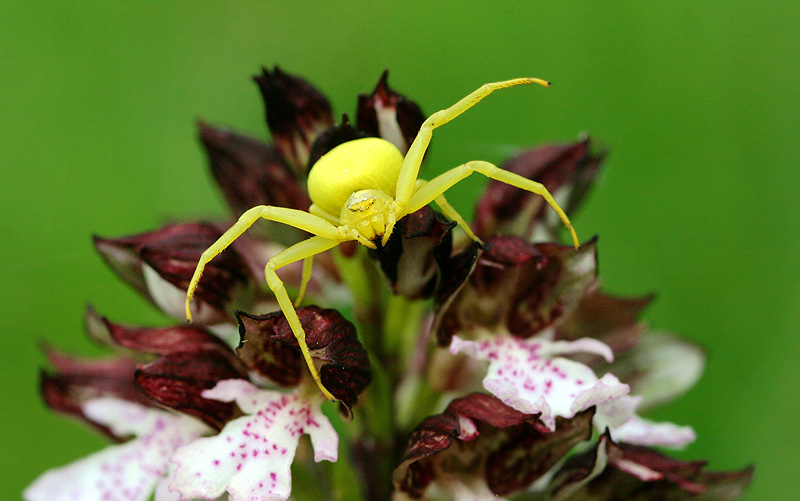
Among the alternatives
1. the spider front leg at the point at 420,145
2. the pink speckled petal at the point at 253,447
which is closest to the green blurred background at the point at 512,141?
the spider front leg at the point at 420,145

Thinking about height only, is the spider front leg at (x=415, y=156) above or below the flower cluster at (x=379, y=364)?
above

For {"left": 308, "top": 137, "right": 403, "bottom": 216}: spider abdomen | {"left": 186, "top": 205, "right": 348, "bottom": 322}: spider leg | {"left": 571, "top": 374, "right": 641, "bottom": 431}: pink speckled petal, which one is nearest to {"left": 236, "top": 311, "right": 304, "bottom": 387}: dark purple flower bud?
{"left": 186, "top": 205, "right": 348, "bottom": 322}: spider leg

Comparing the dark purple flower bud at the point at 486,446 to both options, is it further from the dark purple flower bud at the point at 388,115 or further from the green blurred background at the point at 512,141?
the green blurred background at the point at 512,141

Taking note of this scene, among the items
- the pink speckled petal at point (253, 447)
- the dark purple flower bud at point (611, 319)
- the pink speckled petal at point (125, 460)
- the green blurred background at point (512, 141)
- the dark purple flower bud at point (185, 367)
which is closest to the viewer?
the pink speckled petal at point (253, 447)

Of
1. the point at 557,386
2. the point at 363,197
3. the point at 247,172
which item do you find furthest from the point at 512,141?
the point at 557,386

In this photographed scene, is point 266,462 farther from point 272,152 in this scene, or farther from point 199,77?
point 199,77

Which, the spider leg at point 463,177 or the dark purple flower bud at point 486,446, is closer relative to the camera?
the dark purple flower bud at point 486,446

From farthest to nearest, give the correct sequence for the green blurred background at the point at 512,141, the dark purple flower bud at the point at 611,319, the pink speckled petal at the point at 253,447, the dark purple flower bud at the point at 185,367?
1. the green blurred background at the point at 512,141
2. the dark purple flower bud at the point at 611,319
3. the dark purple flower bud at the point at 185,367
4. the pink speckled petal at the point at 253,447

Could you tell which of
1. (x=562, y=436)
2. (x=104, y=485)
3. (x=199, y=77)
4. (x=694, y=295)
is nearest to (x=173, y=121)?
(x=199, y=77)
